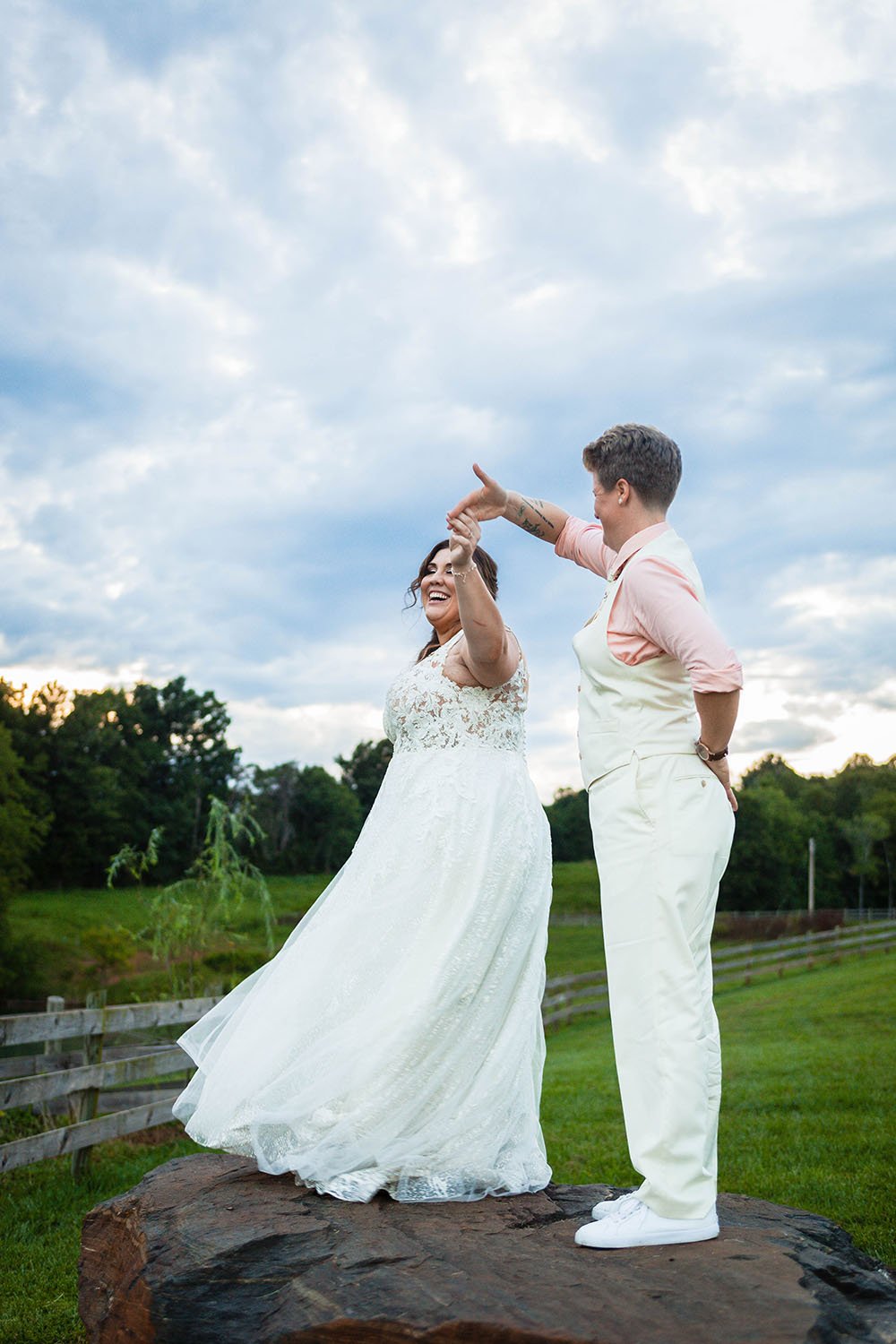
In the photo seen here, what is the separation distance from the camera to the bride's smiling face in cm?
422

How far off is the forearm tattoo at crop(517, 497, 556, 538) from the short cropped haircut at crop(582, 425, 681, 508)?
730 millimetres

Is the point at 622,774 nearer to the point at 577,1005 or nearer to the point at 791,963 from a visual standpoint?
the point at 577,1005

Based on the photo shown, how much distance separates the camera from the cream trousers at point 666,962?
2.90 m

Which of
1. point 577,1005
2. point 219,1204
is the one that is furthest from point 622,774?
point 577,1005

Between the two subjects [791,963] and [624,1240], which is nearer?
[624,1240]

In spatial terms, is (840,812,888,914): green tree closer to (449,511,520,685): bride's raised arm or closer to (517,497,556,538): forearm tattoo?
(517,497,556,538): forearm tattoo

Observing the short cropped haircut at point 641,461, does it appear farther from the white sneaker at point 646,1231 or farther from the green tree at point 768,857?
the green tree at point 768,857

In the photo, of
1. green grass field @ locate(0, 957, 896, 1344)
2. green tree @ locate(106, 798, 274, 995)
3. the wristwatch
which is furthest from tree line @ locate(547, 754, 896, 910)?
the wristwatch

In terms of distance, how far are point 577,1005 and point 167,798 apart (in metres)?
42.7

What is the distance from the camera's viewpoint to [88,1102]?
6965 mm

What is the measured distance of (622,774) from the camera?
3.10m

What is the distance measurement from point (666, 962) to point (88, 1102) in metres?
5.31

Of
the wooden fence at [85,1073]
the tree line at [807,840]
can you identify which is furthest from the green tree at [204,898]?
the tree line at [807,840]

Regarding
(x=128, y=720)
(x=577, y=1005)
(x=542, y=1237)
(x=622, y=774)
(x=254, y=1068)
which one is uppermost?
(x=128, y=720)
